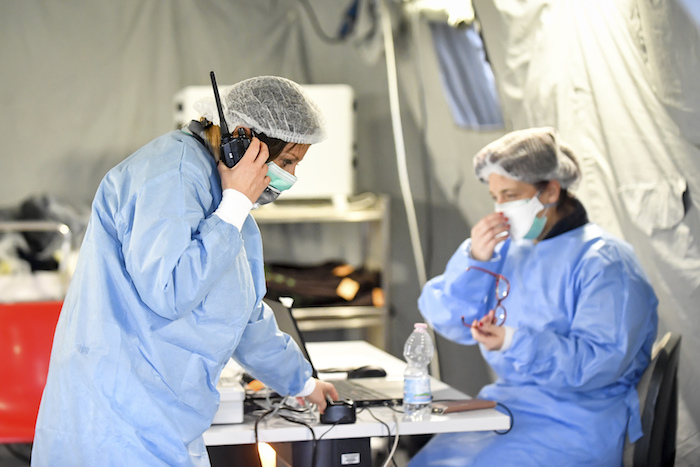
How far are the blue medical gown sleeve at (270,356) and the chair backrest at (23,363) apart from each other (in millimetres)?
1087

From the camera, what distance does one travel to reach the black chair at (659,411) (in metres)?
1.87

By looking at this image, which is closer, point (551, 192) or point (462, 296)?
point (551, 192)

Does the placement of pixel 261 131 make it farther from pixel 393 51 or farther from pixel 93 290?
pixel 393 51

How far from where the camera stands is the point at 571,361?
6.37 feet

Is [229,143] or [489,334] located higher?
[229,143]

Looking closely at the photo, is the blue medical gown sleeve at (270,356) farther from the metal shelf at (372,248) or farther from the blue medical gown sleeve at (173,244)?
the metal shelf at (372,248)

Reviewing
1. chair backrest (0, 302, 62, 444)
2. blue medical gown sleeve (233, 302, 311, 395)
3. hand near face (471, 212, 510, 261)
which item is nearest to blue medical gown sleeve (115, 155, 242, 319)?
blue medical gown sleeve (233, 302, 311, 395)

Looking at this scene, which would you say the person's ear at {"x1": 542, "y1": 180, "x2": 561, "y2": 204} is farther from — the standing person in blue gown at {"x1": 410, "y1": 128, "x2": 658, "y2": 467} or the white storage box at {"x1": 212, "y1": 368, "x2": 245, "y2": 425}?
the white storage box at {"x1": 212, "y1": 368, "x2": 245, "y2": 425}

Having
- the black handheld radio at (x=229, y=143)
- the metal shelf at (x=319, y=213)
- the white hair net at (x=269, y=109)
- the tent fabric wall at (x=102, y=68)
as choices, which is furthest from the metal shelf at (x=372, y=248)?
the black handheld radio at (x=229, y=143)

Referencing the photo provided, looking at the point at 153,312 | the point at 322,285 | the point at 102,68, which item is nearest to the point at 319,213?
the point at 322,285

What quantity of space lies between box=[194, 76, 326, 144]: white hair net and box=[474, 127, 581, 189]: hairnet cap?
865 mm

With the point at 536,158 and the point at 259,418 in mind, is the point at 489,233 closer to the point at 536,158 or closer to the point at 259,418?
the point at 536,158

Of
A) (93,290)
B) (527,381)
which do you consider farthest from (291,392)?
(527,381)

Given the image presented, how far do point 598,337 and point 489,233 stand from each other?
0.48 m
